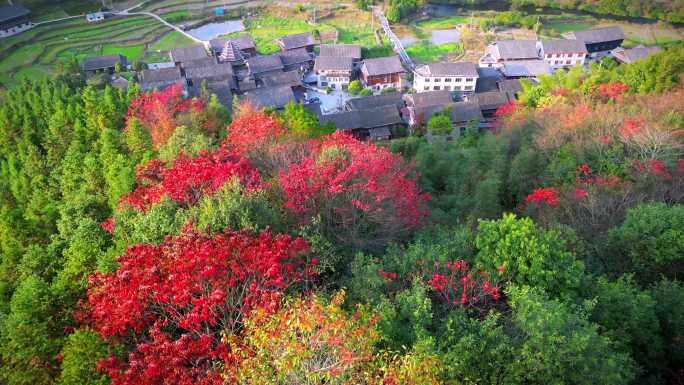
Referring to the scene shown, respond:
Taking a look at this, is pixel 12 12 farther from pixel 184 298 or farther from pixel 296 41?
pixel 184 298

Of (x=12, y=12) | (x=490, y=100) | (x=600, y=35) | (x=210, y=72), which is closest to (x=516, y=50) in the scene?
(x=600, y=35)

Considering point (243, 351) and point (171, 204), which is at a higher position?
point (171, 204)

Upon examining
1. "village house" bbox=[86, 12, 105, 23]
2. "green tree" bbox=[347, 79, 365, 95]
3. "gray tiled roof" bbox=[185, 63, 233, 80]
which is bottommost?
"green tree" bbox=[347, 79, 365, 95]

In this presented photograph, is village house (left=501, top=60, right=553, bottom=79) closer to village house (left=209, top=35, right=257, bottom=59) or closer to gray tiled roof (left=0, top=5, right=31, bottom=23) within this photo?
village house (left=209, top=35, right=257, bottom=59)

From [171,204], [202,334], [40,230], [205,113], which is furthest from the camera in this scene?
[205,113]

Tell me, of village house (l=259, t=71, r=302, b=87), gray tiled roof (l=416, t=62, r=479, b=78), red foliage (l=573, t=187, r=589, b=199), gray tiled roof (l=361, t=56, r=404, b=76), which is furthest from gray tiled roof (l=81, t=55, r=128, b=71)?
red foliage (l=573, t=187, r=589, b=199)

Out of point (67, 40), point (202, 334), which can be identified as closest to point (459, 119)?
point (202, 334)

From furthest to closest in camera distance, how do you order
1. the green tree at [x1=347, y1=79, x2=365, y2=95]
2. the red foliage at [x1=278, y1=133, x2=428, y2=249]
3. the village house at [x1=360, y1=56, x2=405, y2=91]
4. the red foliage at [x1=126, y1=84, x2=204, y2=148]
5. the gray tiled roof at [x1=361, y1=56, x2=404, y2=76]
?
1. the village house at [x1=360, y1=56, x2=405, y2=91]
2. the gray tiled roof at [x1=361, y1=56, x2=404, y2=76]
3. the green tree at [x1=347, y1=79, x2=365, y2=95]
4. the red foliage at [x1=126, y1=84, x2=204, y2=148]
5. the red foliage at [x1=278, y1=133, x2=428, y2=249]

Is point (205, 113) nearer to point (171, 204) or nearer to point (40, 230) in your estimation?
point (40, 230)
